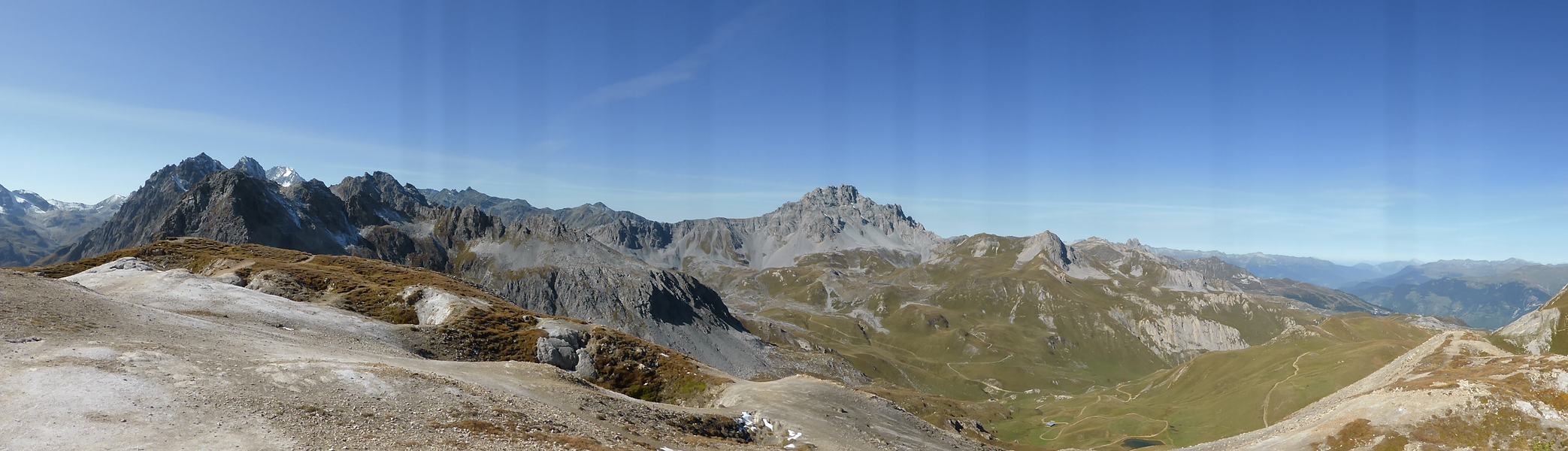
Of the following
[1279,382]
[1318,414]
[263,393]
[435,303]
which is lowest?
[1279,382]

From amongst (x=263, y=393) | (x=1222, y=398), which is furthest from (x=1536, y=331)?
(x=263, y=393)

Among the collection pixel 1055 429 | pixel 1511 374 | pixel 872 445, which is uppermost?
pixel 1511 374

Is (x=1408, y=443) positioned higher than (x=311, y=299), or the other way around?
(x=311, y=299)

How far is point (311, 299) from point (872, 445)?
73.2 metres

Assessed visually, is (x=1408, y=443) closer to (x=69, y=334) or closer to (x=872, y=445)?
(x=872, y=445)

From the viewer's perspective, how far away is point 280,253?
11931cm

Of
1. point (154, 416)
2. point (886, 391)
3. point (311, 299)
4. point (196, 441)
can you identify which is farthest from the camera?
point (886, 391)

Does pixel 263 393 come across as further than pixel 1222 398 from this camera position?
No

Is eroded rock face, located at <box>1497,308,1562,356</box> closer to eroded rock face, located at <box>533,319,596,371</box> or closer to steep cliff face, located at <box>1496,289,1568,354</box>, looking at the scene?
steep cliff face, located at <box>1496,289,1568,354</box>

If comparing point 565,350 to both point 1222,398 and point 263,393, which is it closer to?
point 263,393

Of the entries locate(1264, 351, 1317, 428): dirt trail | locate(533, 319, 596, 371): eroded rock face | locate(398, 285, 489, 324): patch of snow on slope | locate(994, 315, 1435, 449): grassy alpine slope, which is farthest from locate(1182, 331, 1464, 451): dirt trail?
locate(398, 285, 489, 324): patch of snow on slope

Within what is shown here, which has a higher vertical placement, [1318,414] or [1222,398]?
[1318,414]

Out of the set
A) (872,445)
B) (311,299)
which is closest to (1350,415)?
(872,445)

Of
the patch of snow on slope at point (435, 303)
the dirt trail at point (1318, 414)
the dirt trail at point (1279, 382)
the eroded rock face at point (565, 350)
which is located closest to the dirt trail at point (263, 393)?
the patch of snow on slope at point (435, 303)
